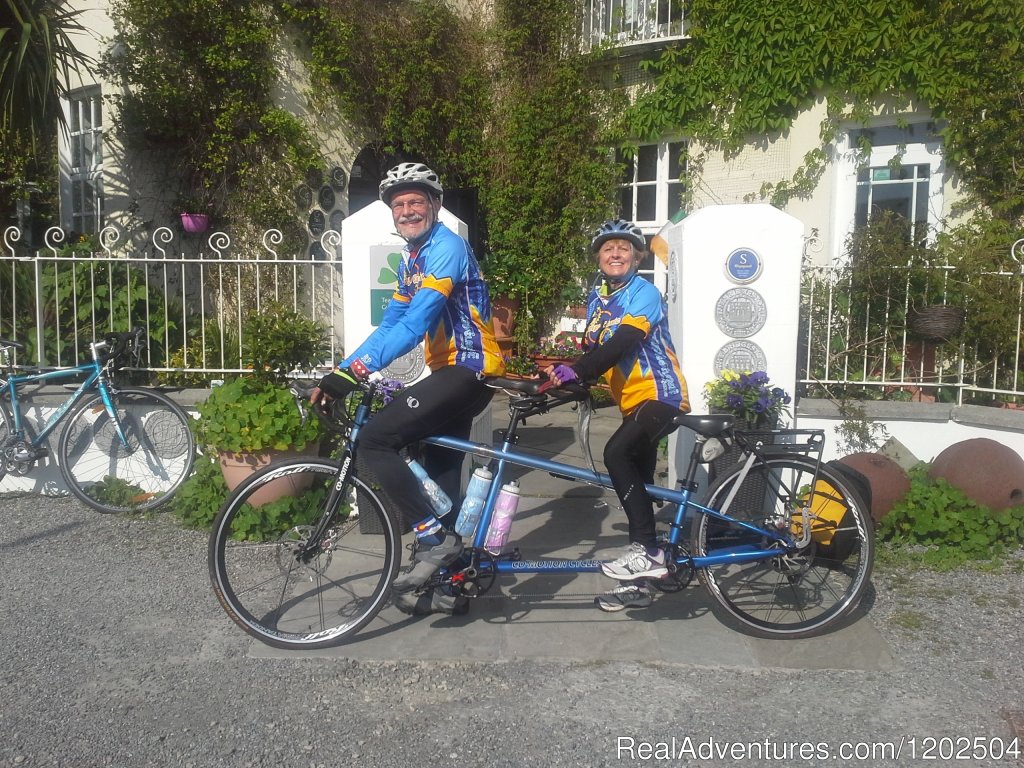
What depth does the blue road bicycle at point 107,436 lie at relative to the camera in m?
5.86

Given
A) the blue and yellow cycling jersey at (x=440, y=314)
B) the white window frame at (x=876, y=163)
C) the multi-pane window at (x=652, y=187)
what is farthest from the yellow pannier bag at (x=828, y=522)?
the multi-pane window at (x=652, y=187)

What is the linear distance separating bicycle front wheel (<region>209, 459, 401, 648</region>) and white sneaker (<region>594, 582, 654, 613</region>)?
3.27 feet

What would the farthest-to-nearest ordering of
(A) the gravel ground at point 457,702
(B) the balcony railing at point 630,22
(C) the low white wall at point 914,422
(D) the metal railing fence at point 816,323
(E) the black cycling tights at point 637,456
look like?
1. (B) the balcony railing at point 630,22
2. (D) the metal railing fence at point 816,323
3. (C) the low white wall at point 914,422
4. (E) the black cycling tights at point 637,456
5. (A) the gravel ground at point 457,702

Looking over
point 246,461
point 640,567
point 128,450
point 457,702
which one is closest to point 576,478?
point 640,567

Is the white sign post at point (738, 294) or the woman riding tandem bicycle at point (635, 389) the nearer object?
the woman riding tandem bicycle at point (635, 389)

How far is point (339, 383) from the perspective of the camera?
139 inches

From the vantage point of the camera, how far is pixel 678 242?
5477mm

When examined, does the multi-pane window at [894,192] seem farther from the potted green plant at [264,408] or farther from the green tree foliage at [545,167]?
the potted green plant at [264,408]

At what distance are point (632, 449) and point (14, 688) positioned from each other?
2623 millimetres

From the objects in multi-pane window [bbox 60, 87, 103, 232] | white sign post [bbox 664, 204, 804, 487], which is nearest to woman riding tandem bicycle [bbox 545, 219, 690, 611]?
white sign post [bbox 664, 204, 804, 487]

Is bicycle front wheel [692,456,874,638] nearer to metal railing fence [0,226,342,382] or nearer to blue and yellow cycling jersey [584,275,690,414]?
blue and yellow cycling jersey [584,275,690,414]

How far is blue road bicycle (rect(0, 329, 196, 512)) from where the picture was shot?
231 inches

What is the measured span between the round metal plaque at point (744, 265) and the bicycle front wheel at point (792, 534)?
1751 millimetres

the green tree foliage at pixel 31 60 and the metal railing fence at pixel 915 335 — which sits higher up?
the green tree foliage at pixel 31 60
